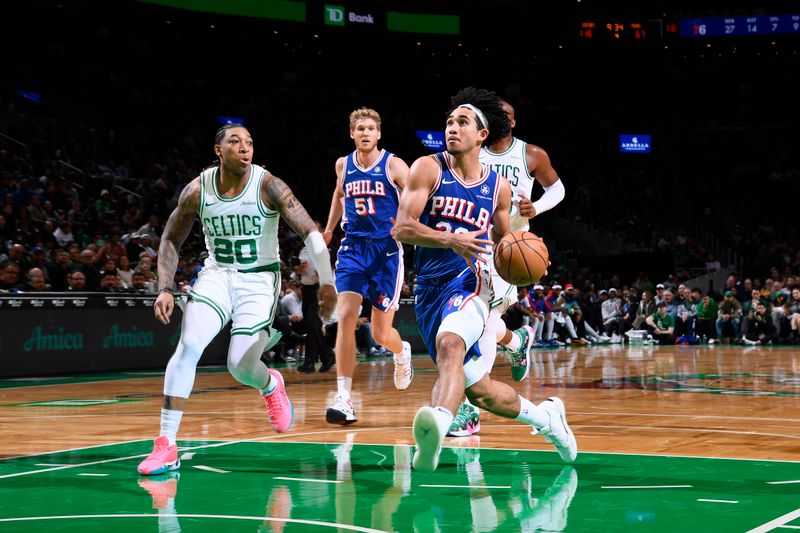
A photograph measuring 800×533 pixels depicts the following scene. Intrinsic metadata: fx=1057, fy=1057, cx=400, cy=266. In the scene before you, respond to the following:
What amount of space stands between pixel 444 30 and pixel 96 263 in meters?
21.6

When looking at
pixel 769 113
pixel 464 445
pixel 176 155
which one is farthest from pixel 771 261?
pixel 464 445

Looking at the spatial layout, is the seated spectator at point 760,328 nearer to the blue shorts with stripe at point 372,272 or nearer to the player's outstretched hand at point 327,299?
the blue shorts with stripe at point 372,272

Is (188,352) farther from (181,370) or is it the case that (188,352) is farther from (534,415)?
(534,415)

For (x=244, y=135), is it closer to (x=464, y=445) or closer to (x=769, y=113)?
(x=464, y=445)

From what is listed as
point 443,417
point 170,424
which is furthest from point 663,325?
point 443,417

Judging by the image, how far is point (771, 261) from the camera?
3120 centimetres

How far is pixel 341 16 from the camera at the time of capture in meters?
32.3

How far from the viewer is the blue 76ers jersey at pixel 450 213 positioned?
601 cm

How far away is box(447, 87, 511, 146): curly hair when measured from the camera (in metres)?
6.39

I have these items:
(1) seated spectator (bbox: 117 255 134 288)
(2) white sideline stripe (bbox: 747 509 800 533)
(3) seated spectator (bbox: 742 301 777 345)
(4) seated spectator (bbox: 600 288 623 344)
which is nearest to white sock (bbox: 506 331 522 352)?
(2) white sideline stripe (bbox: 747 509 800 533)

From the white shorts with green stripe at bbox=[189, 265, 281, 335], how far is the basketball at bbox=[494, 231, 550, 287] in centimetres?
166

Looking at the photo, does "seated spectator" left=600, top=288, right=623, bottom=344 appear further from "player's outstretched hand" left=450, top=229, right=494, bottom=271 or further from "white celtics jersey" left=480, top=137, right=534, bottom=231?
"player's outstretched hand" left=450, top=229, right=494, bottom=271

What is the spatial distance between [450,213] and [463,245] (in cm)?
48

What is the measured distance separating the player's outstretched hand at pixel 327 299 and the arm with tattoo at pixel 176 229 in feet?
3.15
